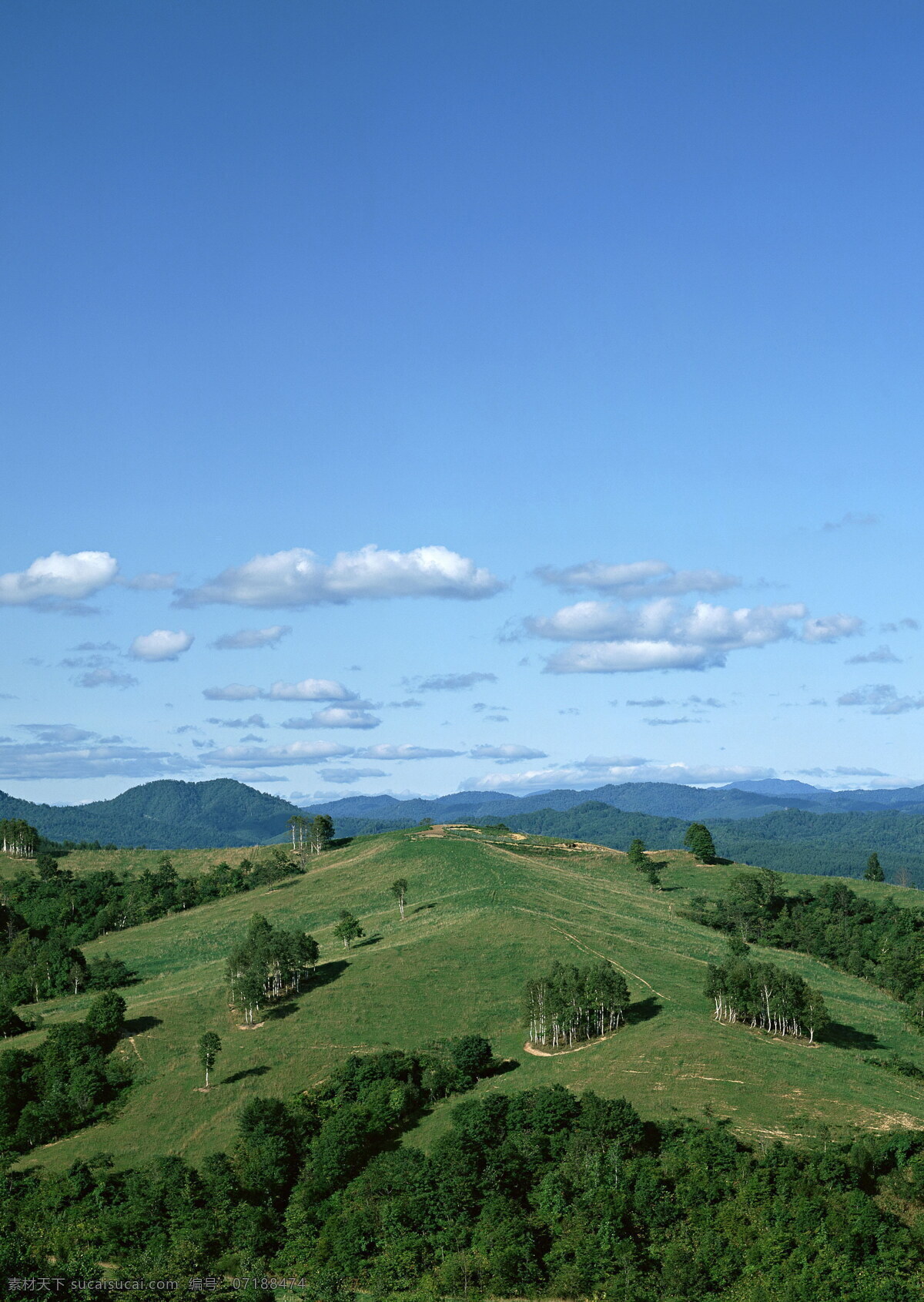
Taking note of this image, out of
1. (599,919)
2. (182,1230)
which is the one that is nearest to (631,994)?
(599,919)

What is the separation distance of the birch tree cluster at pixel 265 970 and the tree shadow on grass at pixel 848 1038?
196 ft

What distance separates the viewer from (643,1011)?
11281cm

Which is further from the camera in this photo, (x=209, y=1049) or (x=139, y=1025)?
(x=139, y=1025)

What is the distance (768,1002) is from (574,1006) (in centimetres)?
2116

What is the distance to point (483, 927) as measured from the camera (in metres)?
138

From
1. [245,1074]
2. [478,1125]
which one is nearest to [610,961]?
[478,1125]

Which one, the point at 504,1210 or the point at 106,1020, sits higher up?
the point at 106,1020

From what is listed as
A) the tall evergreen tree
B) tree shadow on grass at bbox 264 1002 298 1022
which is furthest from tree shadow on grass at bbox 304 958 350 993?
the tall evergreen tree

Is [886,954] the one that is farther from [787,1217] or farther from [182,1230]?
[182,1230]

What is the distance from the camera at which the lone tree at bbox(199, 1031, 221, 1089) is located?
351 ft

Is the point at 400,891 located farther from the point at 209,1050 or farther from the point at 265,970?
the point at 209,1050

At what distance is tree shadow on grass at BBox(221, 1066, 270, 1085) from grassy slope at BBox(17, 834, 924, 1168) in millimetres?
312

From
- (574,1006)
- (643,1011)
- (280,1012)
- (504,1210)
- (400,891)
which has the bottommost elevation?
(504,1210)

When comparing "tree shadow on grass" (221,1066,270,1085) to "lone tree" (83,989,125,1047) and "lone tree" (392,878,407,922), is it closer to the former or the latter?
"lone tree" (83,989,125,1047)
